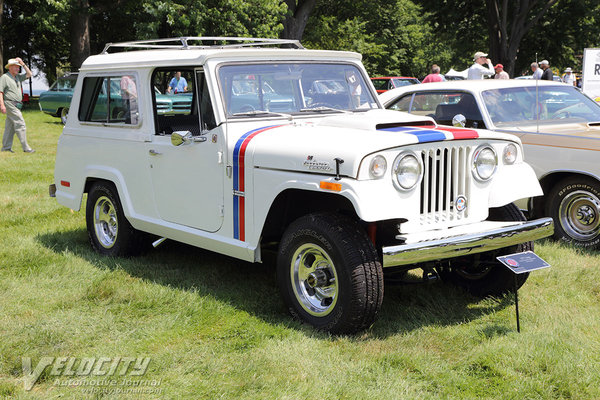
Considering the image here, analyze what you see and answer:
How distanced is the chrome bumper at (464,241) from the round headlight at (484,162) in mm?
331

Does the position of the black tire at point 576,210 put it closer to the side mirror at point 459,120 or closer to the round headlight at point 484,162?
the side mirror at point 459,120

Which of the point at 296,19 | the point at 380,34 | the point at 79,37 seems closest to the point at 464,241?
the point at 79,37

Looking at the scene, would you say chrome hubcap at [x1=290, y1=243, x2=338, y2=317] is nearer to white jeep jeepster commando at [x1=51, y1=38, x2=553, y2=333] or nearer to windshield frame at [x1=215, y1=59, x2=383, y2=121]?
white jeep jeepster commando at [x1=51, y1=38, x2=553, y2=333]

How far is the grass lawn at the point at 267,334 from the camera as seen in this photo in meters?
3.88

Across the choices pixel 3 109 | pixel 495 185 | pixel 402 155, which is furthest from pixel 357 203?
pixel 3 109

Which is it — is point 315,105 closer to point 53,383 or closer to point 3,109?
point 53,383

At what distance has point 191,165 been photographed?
5.48 m

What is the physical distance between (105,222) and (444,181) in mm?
3558

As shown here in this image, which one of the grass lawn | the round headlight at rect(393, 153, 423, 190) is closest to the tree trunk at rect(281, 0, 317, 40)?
the grass lawn

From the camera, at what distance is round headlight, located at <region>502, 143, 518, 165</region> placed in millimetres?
4973

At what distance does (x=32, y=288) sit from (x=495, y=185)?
12.1ft

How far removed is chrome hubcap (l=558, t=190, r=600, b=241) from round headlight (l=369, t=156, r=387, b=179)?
341 centimetres

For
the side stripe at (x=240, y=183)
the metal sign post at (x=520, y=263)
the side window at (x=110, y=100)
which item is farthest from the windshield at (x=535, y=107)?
the side window at (x=110, y=100)

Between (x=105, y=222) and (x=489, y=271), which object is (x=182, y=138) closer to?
(x=105, y=222)
